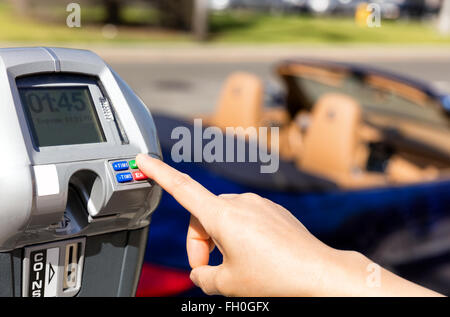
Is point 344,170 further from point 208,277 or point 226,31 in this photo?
point 226,31

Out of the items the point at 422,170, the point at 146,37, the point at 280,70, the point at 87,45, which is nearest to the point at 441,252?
the point at 422,170

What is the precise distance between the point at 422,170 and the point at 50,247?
175 inches

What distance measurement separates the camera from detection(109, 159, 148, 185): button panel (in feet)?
3.78

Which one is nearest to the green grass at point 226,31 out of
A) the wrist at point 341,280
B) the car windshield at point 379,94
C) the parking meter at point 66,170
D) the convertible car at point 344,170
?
the convertible car at point 344,170

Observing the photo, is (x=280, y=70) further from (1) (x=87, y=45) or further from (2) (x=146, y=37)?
(2) (x=146, y=37)

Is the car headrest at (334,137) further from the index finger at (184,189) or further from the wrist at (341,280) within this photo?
the wrist at (341,280)

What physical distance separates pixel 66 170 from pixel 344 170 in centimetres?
353

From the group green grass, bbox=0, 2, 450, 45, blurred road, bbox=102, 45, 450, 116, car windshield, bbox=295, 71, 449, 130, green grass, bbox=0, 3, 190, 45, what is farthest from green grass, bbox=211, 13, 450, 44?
car windshield, bbox=295, 71, 449, 130

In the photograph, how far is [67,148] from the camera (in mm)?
1122

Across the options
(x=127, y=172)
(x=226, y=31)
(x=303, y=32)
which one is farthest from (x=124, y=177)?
(x=303, y=32)

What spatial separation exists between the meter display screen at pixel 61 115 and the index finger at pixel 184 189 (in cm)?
11

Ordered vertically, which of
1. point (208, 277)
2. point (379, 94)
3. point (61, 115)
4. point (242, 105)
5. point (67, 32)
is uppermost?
point (61, 115)

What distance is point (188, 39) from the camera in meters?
16.5

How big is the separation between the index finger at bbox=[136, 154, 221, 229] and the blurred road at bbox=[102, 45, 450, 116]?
7.33 meters
